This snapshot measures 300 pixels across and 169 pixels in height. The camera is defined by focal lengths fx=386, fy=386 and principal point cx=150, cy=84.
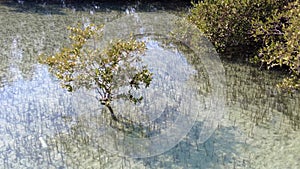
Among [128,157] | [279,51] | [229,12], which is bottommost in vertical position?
[128,157]

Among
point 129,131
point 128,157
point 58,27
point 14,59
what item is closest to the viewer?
point 128,157

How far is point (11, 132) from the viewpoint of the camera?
4898mm

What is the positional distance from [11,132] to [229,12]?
3.91 m

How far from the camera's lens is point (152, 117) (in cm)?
511

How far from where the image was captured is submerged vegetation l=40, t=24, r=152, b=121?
4527 mm

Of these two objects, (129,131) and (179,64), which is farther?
(179,64)

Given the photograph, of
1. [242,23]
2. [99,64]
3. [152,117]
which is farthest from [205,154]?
[242,23]

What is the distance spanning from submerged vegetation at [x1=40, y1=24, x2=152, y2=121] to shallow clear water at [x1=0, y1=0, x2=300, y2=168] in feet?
1.87

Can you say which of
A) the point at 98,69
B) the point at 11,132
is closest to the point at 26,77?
the point at 11,132

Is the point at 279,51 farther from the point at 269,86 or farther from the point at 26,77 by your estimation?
the point at 26,77

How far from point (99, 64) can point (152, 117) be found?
3.49 ft

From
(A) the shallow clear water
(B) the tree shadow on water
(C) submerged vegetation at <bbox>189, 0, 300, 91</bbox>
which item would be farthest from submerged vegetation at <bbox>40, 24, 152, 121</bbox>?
(C) submerged vegetation at <bbox>189, 0, 300, 91</bbox>

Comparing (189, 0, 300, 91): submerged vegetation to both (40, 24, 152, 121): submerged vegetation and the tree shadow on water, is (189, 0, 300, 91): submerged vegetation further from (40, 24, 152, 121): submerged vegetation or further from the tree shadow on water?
(40, 24, 152, 121): submerged vegetation

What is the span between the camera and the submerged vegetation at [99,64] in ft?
14.9
